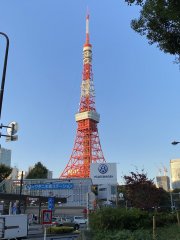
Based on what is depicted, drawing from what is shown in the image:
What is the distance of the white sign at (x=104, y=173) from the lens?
79.0 meters

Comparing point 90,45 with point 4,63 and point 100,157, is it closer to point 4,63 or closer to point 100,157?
point 100,157

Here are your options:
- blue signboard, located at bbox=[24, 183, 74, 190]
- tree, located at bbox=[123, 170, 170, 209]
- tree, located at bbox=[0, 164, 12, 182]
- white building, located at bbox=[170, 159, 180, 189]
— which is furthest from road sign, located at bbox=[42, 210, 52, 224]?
white building, located at bbox=[170, 159, 180, 189]

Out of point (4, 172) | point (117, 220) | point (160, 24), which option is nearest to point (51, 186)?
point (4, 172)

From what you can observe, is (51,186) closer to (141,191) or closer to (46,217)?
(141,191)

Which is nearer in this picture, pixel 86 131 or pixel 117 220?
pixel 117 220

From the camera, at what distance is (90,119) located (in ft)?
367

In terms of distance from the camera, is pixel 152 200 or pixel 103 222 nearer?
pixel 103 222

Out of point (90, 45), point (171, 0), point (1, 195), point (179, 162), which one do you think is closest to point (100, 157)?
point (90, 45)

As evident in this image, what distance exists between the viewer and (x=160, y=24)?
36.6 ft

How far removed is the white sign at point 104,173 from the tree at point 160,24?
68.5 metres

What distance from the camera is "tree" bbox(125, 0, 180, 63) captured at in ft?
33.1

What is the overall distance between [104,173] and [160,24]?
228ft

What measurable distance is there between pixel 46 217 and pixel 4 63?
7524mm

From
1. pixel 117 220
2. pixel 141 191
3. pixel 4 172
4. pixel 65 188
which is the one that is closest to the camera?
pixel 117 220
